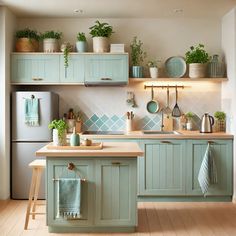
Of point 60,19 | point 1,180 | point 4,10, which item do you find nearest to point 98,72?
point 60,19

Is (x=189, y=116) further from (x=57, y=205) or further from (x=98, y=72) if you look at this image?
(x=57, y=205)

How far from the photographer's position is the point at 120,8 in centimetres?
524

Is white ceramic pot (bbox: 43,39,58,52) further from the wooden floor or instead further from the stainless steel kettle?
the stainless steel kettle

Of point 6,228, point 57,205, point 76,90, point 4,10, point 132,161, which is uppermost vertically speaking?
point 4,10

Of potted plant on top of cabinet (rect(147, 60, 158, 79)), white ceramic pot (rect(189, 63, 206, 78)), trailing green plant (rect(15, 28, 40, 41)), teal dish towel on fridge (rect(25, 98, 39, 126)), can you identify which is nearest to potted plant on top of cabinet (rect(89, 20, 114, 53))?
potted plant on top of cabinet (rect(147, 60, 158, 79))

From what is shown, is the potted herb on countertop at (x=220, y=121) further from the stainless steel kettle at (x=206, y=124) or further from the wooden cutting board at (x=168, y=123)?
the wooden cutting board at (x=168, y=123)

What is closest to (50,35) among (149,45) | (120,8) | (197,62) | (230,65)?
(120,8)

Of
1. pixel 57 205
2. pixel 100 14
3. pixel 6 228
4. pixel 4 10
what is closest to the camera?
pixel 57 205

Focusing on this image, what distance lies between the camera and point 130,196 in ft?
12.9

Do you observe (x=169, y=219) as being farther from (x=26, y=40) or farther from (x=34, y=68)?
(x=26, y=40)

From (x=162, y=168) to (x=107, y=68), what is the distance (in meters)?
1.51

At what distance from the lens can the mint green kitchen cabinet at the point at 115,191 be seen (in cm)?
392

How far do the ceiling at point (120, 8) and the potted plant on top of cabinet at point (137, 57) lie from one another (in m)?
0.39

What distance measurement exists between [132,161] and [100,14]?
2.50m
